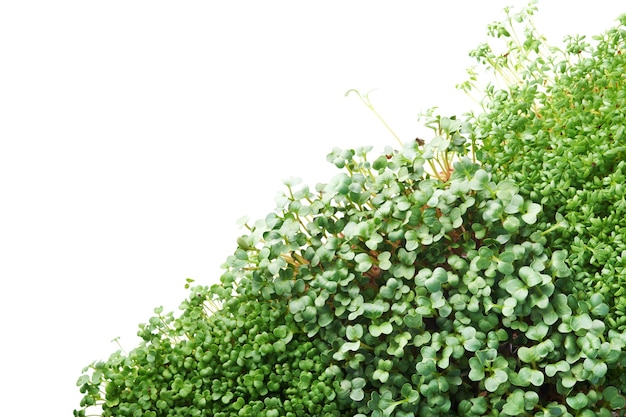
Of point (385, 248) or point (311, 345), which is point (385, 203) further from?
point (311, 345)

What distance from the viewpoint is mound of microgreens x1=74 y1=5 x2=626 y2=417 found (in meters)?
2.06

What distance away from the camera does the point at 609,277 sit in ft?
6.70

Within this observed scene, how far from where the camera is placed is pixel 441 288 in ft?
6.98

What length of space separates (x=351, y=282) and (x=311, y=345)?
0.19m

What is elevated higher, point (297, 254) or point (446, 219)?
point (297, 254)

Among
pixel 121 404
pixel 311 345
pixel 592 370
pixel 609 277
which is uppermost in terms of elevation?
pixel 121 404

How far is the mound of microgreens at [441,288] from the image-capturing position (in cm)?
206

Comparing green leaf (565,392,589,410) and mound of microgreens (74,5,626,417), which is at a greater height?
mound of microgreens (74,5,626,417)

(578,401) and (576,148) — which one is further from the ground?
(576,148)

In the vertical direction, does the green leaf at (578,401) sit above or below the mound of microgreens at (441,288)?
below

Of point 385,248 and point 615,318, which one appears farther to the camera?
point 385,248

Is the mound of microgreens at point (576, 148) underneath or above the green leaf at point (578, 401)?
above

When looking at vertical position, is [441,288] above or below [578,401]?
above

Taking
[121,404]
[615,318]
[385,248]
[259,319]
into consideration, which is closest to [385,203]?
[385,248]
